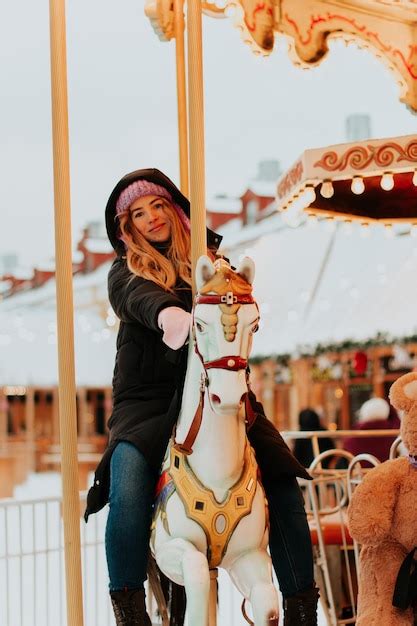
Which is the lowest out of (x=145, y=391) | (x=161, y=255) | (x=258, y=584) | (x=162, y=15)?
(x=258, y=584)

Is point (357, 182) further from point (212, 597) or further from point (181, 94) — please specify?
point (212, 597)

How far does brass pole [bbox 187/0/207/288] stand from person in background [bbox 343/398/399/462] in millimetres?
4894

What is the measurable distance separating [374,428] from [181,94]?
15.8 ft

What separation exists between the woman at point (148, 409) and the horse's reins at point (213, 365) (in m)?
0.17

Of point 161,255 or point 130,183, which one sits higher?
point 130,183

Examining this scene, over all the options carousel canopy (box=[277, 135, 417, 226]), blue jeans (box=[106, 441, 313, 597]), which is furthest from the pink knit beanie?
carousel canopy (box=[277, 135, 417, 226])

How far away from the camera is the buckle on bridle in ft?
8.92

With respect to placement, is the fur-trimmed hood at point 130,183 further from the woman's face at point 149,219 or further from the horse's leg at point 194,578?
the horse's leg at point 194,578

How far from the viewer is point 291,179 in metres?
4.62

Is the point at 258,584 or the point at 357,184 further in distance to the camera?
the point at 357,184

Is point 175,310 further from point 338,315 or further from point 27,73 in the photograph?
point 27,73

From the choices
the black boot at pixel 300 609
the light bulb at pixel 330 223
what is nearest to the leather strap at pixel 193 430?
the black boot at pixel 300 609

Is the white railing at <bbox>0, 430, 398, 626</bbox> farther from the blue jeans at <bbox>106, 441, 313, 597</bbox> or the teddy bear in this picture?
the blue jeans at <bbox>106, 441, 313, 597</bbox>

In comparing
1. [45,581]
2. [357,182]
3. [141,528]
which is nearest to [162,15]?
[357,182]
